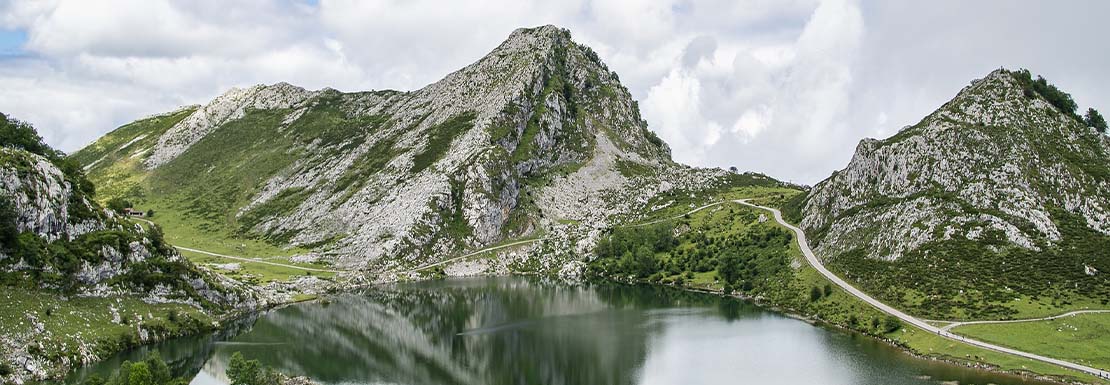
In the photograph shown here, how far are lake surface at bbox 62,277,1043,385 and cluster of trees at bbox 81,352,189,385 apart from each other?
13.1 m

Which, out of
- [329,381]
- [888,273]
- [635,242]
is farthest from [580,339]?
[635,242]

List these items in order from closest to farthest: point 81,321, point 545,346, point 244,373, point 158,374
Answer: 1. point 158,374
2. point 244,373
3. point 81,321
4. point 545,346

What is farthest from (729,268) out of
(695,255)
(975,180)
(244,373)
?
(244,373)

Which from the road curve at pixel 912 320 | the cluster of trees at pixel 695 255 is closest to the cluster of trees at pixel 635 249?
the cluster of trees at pixel 695 255

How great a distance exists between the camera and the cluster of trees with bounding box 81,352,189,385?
7231cm

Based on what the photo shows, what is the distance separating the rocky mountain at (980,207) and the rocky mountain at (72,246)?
4496 inches

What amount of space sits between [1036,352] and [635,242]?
352 ft

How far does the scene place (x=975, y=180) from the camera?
13825cm

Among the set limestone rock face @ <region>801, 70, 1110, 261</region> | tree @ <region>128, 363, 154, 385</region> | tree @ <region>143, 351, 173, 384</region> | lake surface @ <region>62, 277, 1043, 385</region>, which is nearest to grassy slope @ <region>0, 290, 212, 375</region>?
lake surface @ <region>62, 277, 1043, 385</region>

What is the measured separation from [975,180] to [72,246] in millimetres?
147630

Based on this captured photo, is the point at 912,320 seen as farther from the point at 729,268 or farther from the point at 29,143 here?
the point at 29,143

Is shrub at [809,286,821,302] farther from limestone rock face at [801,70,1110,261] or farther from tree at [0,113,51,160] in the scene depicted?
tree at [0,113,51,160]

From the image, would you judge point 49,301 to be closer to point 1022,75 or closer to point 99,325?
point 99,325

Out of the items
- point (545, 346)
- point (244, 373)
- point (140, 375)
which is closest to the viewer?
point (140, 375)
